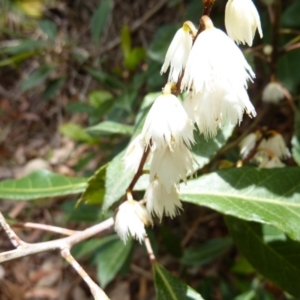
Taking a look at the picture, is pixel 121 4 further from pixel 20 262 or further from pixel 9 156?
pixel 20 262

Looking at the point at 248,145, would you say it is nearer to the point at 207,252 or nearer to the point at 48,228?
the point at 48,228

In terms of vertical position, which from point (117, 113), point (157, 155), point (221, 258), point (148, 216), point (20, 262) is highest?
point (157, 155)

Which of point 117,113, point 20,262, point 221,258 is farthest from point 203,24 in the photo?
point 20,262

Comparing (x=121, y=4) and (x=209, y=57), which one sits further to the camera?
(x=121, y=4)

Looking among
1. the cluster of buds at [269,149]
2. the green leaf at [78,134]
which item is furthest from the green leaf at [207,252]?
the cluster of buds at [269,149]

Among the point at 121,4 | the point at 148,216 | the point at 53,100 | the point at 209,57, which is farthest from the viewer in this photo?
the point at 53,100

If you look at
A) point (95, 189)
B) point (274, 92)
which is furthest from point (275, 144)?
point (95, 189)

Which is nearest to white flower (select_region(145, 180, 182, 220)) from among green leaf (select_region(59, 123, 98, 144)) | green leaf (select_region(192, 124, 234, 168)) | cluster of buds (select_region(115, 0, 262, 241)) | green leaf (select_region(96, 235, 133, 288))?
cluster of buds (select_region(115, 0, 262, 241))
